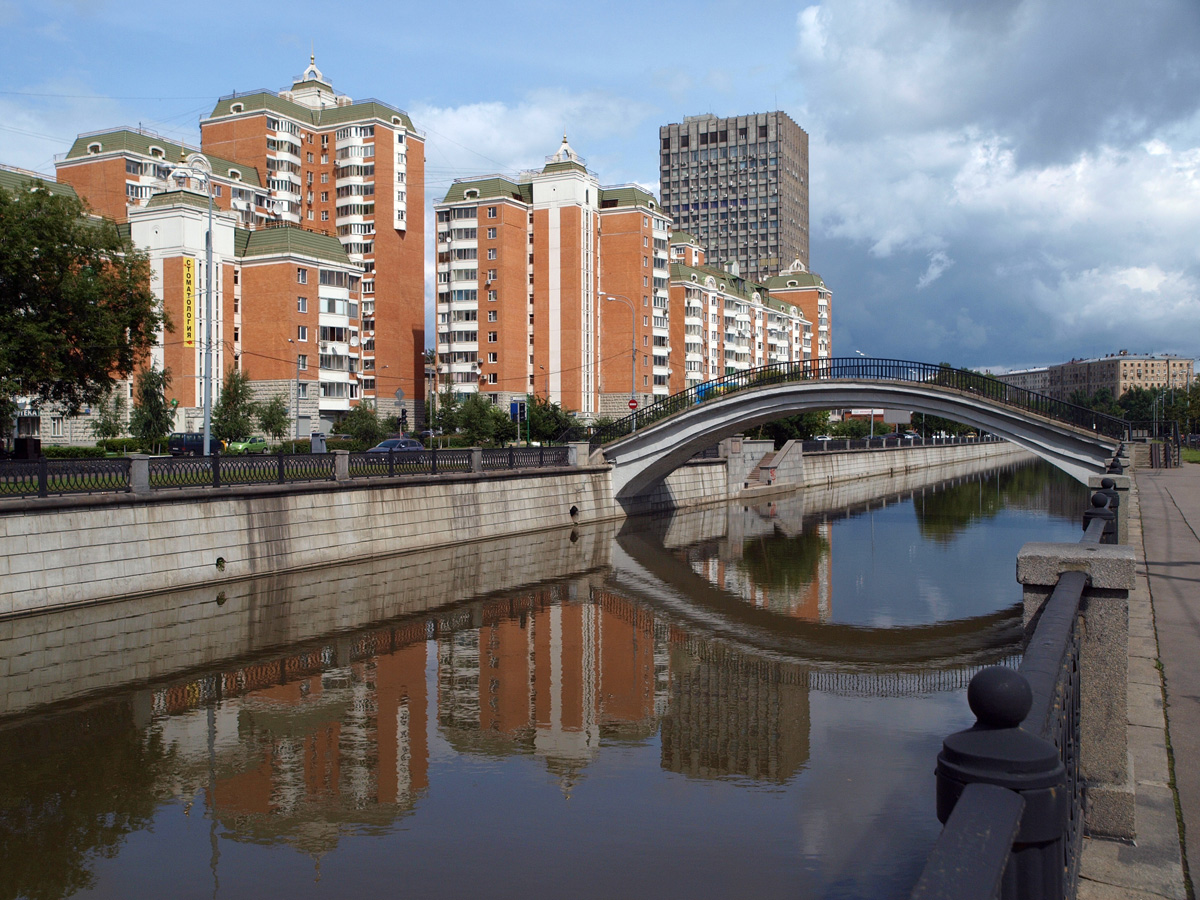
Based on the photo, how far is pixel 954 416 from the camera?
1399 inches

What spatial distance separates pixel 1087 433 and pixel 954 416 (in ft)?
15.6

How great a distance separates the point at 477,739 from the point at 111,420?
2120 inches

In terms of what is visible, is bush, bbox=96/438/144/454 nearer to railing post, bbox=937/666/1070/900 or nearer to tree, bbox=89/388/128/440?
tree, bbox=89/388/128/440

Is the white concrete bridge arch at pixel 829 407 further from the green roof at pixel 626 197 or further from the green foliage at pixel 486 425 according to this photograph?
the green roof at pixel 626 197

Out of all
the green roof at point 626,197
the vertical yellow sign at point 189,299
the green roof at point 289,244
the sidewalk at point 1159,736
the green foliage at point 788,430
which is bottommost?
the sidewalk at point 1159,736

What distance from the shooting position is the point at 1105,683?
205 inches

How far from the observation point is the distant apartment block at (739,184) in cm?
16338

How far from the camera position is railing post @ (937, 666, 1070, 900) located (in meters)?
2.37

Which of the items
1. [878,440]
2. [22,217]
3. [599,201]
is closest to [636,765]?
[22,217]

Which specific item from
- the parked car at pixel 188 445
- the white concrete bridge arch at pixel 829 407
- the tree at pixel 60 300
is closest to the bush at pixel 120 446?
the parked car at pixel 188 445

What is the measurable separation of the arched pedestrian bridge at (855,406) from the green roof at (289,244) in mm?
35224

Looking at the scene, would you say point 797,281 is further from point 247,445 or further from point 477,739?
point 477,739

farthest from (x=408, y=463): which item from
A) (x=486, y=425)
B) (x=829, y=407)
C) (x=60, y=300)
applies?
(x=486, y=425)

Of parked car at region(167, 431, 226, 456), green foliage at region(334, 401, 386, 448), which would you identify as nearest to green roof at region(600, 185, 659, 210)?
green foliage at region(334, 401, 386, 448)
